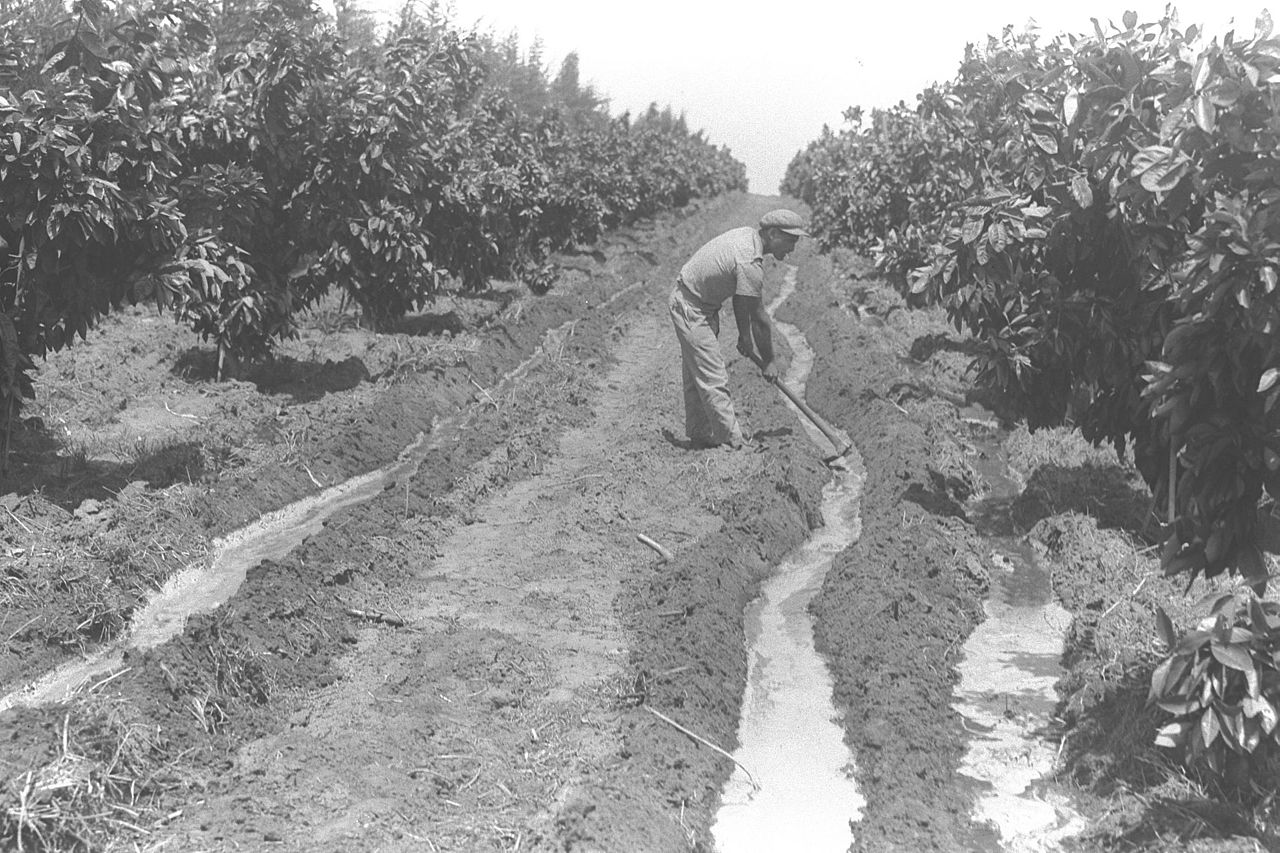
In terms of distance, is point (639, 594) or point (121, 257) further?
point (121, 257)

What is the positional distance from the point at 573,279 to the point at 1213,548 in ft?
55.4

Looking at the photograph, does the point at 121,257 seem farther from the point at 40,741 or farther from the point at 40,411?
the point at 40,741

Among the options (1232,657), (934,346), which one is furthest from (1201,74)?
(934,346)

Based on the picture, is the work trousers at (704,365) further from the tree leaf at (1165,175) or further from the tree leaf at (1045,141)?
the tree leaf at (1165,175)

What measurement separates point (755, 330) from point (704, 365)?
47 centimetres

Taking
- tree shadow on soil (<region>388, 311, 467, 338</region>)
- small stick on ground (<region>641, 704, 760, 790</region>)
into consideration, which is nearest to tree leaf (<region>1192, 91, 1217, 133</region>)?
small stick on ground (<region>641, 704, 760, 790</region>)

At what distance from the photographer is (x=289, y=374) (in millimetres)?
11977

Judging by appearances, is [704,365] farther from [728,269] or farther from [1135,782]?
[1135,782]

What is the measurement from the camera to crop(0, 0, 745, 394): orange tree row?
7.76 meters

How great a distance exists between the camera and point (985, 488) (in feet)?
30.9

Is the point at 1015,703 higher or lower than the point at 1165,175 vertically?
lower

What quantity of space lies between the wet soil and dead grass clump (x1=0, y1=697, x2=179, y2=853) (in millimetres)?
12

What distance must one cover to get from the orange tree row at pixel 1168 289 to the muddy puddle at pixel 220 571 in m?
4.21

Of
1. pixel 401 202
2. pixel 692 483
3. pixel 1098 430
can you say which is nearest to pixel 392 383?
pixel 401 202
